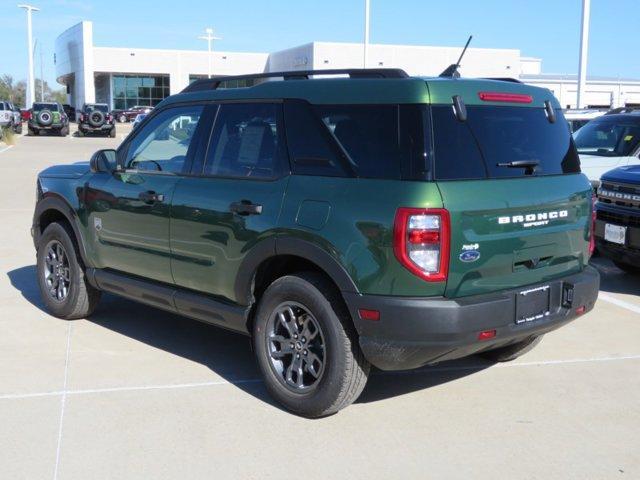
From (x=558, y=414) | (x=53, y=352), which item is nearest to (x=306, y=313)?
(x=558, y=414)

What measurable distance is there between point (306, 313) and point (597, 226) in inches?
176

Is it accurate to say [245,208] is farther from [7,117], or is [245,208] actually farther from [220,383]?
[7,117]

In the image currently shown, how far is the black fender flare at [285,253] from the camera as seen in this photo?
4141 millimetres

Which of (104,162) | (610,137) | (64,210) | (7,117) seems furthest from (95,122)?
(104,162)

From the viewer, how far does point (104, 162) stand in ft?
19.5

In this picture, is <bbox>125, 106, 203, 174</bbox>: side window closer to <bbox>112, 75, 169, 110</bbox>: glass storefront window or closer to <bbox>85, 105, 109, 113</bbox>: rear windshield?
<bbox>85, 105, 109, 113</bbox>: rear windshield

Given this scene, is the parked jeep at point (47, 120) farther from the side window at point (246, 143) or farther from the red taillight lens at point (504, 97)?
the red taillight lens at point (504, 97)

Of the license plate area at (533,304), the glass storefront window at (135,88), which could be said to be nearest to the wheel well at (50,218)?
the license plate area at (533,304)

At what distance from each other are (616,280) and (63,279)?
5.80 meters

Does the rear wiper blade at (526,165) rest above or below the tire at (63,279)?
above

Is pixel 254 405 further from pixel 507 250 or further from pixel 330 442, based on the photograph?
pixel 507 250

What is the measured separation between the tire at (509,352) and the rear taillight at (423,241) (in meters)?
1.82

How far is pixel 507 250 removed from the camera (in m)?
4.20

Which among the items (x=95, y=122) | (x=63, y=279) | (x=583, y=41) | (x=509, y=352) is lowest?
(x=509, y=352)
